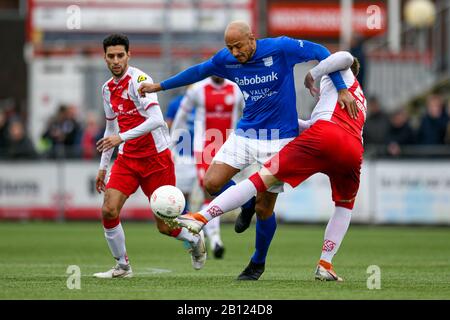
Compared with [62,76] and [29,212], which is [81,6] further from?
[29,212]

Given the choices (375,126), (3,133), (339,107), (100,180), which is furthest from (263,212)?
(3,133)

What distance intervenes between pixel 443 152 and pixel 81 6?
12.3m

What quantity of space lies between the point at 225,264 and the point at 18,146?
12.8 m

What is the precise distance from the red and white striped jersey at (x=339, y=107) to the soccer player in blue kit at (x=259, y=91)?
0.49ft

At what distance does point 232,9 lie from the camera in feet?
101

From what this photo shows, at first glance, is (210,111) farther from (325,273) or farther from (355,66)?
(325,273)

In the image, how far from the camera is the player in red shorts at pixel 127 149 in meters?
11.8

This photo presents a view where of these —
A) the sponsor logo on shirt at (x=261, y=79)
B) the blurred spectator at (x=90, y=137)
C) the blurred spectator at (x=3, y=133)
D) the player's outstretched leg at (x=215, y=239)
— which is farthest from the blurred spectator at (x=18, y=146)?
the sponsor logo on shirt at (x=261, y=79)

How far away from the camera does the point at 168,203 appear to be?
10.6 metres

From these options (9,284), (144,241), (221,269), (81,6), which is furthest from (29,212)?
(9,284)

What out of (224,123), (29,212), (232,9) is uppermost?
(232,9)

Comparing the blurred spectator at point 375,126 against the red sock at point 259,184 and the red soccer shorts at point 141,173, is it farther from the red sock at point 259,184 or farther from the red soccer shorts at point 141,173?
the red sock at point 259,184

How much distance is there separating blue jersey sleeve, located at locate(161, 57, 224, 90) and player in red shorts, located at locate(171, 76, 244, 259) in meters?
5.12
